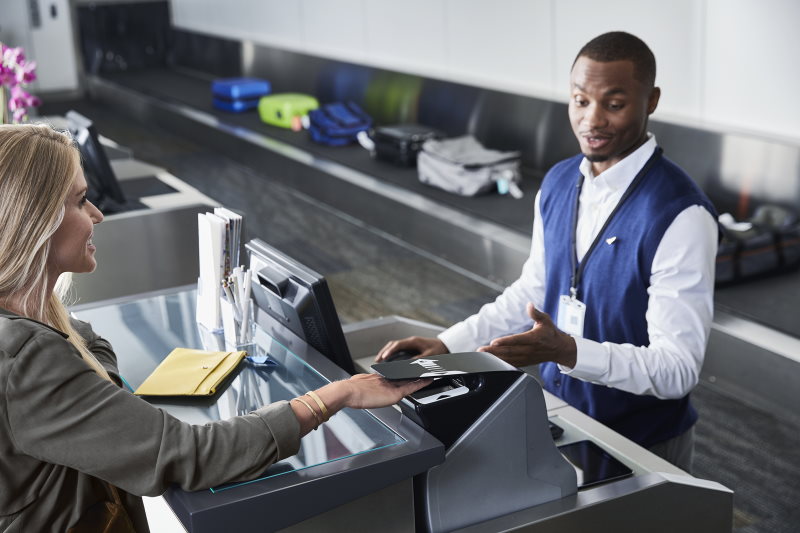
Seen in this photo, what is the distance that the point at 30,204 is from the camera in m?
1.33

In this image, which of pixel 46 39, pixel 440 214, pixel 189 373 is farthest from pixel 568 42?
pixel 46 39

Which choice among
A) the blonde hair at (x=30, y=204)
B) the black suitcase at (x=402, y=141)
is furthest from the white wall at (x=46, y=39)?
the blonde hair at (x=30, y=204)

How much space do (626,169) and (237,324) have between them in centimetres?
92

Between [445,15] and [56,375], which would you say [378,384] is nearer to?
[56,375]

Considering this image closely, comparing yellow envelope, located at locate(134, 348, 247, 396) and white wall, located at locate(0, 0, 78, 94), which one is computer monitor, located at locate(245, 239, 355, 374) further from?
white wall, located at locate(0, 0, 78, 94)

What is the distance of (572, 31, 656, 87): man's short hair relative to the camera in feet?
6.96

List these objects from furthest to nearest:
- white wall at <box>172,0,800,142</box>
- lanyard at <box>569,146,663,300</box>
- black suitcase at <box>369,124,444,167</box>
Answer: black suitcase at <box>369,124,444,167</box>
white wall at <box>172,0,800,142</box>
lanyard at <box>569,146,663,300</box>

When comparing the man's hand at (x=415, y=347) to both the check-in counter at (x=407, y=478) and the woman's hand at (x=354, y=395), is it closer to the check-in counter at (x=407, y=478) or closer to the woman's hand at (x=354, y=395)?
the check-in counter at (x=407, y=478)

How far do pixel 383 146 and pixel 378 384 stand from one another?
514 cm

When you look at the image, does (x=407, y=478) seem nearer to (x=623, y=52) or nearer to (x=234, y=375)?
(x=234, y=375)

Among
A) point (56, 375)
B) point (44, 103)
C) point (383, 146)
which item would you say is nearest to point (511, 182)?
point (383, 146)

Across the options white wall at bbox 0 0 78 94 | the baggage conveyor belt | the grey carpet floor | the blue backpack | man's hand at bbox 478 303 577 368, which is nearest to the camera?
man's hand at bbox 478 303 577 368

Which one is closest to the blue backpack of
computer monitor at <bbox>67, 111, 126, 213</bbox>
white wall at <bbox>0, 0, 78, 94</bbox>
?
computer monitor at <bbox>67, 111, 126, 213</bbox>

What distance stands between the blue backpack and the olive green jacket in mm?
5922
